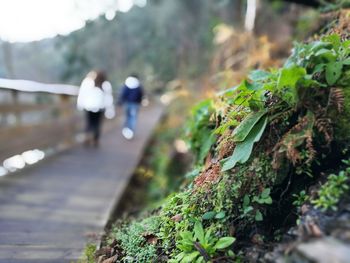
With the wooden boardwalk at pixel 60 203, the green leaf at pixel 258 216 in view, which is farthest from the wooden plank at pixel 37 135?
the green leaf at pixel 258 216

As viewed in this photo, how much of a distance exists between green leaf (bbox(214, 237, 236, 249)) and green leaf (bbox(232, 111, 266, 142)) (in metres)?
0.67

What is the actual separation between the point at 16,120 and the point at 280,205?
5.70 meters

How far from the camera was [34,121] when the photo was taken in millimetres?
8570

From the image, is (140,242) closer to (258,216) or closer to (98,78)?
(258,216)

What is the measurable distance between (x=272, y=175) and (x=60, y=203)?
344 centimetres

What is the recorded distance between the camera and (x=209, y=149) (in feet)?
12.0

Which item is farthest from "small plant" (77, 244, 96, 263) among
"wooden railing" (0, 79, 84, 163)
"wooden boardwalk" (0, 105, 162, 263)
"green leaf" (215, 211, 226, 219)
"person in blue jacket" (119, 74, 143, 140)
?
"person in blue jacket" (119, 74, 143, 140)

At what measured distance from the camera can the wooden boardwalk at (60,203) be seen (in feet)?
12.0

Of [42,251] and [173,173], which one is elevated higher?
[173,173]

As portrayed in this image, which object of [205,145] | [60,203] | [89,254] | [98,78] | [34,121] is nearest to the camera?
[89,254]

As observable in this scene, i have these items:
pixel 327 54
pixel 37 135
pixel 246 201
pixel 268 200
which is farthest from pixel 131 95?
pixel 268 200

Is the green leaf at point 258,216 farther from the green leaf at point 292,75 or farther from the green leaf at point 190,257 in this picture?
the green leaf at point 292,75

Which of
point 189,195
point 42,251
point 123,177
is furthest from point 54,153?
point 189,195

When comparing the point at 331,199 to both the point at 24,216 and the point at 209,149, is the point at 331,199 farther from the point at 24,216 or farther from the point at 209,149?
the point at 24,216
